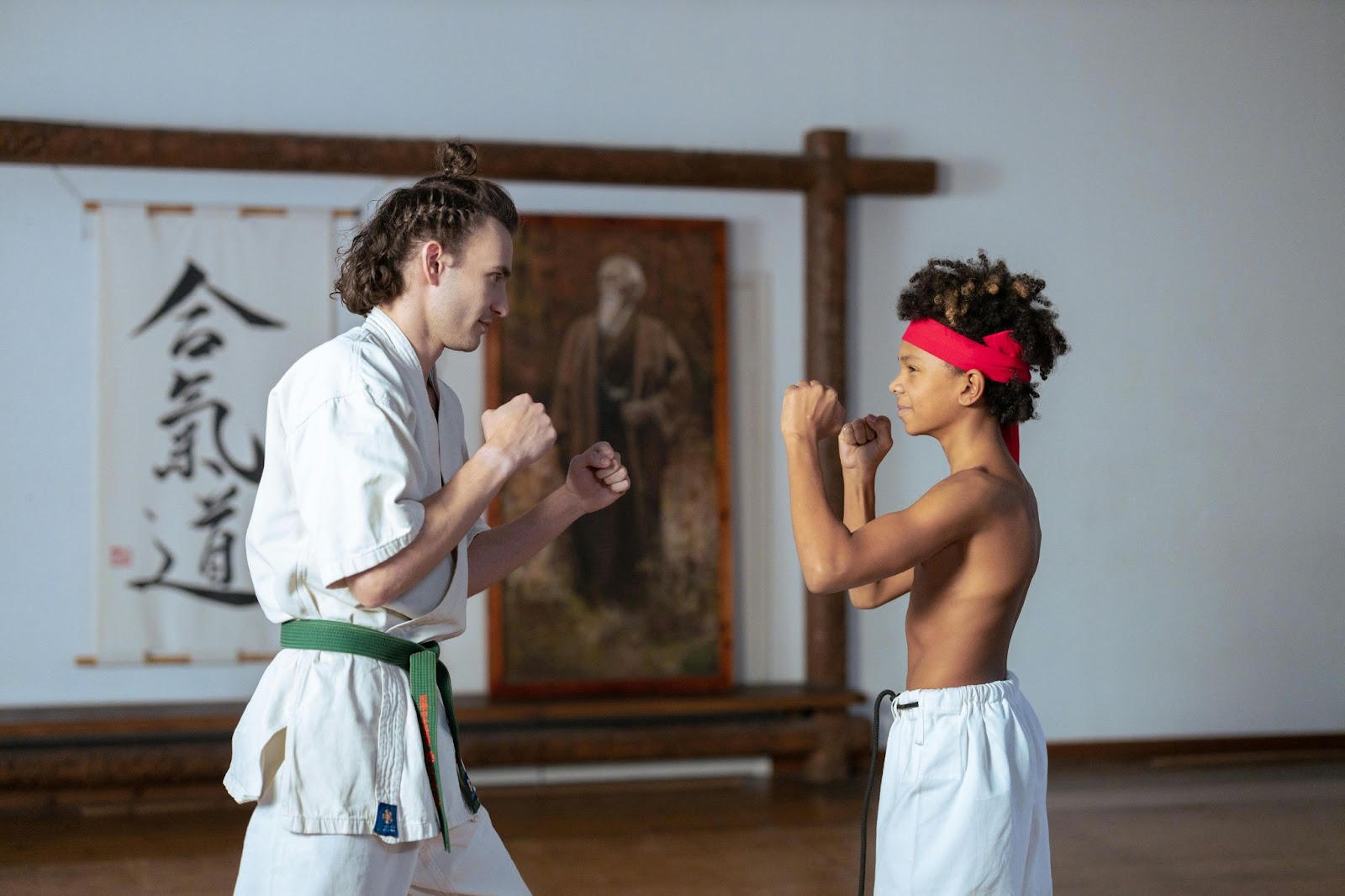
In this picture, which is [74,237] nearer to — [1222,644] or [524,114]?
[524,114]

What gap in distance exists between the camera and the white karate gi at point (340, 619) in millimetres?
1594

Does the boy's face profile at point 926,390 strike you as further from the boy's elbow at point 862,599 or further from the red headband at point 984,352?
the boy's elbow at point 862,599

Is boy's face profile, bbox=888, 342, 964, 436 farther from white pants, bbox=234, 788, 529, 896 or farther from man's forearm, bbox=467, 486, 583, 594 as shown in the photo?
white pants, bbox=234, 788, 529, 896

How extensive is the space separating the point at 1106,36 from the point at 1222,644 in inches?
99.8

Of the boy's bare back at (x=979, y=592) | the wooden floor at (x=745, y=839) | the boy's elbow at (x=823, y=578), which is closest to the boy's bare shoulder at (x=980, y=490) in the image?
the boy's bare back at (x=979, y=592)

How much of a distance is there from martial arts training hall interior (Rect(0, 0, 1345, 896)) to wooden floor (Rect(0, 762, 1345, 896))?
0.09ft

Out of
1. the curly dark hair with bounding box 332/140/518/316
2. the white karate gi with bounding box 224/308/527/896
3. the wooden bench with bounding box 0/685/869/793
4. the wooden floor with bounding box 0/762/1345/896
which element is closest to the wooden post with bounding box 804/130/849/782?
the wooden bench with bounding box 0/685/869/793

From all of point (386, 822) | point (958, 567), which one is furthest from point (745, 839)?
point (386, 822)

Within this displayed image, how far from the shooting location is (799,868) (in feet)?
12.0

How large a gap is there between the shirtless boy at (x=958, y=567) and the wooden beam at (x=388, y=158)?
2.70 meters

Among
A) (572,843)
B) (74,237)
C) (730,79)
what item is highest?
(730,79)

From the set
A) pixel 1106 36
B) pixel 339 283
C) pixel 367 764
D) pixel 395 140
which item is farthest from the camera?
pixel 1106 36

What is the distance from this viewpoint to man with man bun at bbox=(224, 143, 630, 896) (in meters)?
1.61

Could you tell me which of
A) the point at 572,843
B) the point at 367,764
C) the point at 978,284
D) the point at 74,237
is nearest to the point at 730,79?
the point at 74,237
